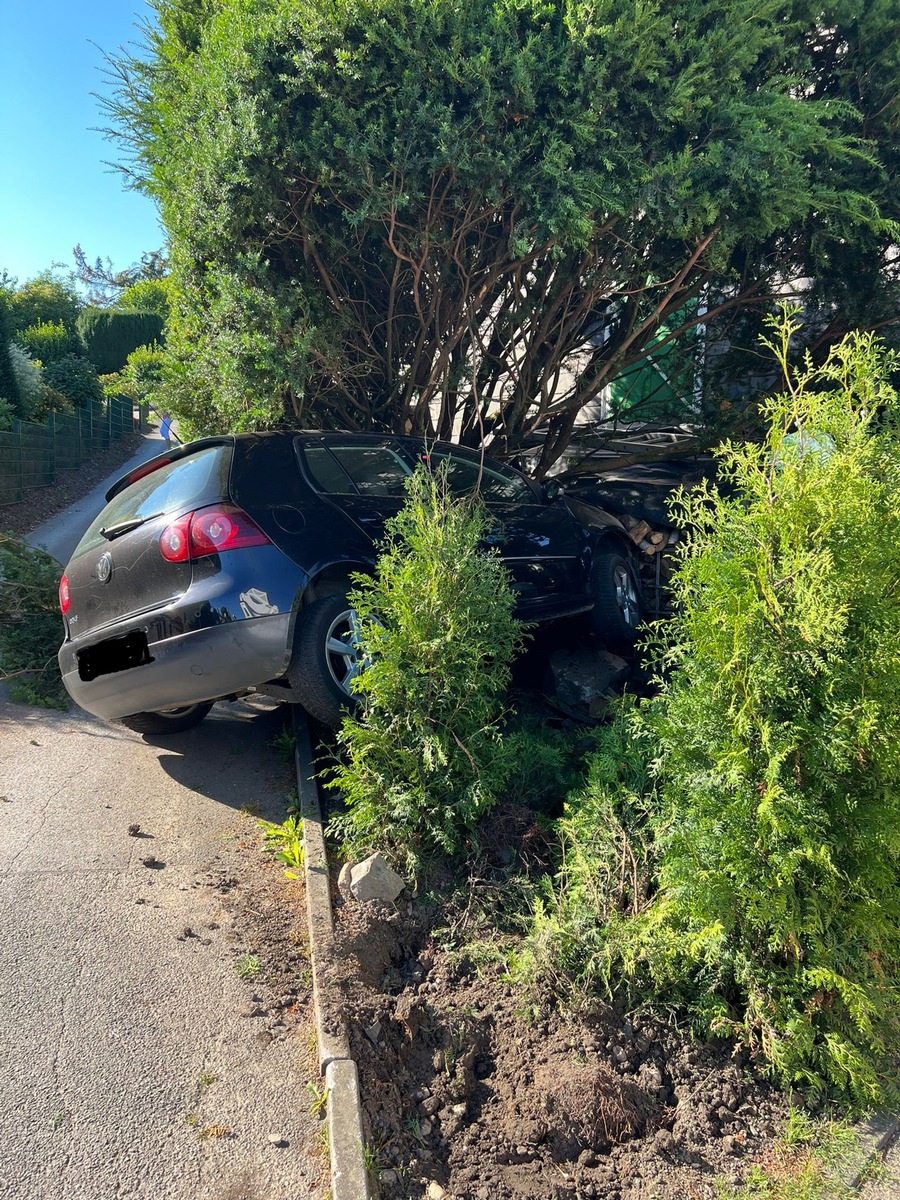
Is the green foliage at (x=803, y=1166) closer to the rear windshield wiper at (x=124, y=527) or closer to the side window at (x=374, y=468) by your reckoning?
the side window at (x=374, y=468)

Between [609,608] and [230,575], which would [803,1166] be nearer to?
[230,575]

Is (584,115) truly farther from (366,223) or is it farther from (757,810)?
(757,810)

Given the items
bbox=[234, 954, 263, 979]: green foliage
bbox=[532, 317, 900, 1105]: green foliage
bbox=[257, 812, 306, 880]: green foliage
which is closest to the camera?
bbox=[532, 317, 900, 1105]: green foliage

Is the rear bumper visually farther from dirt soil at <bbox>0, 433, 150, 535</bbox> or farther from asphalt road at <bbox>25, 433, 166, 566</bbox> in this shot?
dirt soil at <bbox>0, 433, 150, 535</bbox>

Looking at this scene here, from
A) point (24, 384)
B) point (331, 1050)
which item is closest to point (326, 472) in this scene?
point (331, 1050)

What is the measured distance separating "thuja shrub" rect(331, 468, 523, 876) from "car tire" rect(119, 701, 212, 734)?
192cm

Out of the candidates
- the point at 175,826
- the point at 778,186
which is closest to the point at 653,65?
the point at 778,186

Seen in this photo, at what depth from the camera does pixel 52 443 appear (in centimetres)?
1916

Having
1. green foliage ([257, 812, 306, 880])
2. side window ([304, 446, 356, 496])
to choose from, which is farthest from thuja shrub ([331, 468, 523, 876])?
side window ([304, 446, 356, 496])

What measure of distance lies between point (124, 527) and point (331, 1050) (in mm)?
3113

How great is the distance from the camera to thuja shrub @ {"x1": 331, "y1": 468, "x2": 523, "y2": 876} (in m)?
4.09

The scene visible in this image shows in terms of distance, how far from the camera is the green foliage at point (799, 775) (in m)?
3.06

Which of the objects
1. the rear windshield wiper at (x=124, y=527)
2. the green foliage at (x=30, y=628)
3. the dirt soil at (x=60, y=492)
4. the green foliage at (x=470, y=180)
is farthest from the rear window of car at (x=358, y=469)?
the dirt soil at (x=60, y=492)

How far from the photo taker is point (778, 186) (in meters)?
6.61
